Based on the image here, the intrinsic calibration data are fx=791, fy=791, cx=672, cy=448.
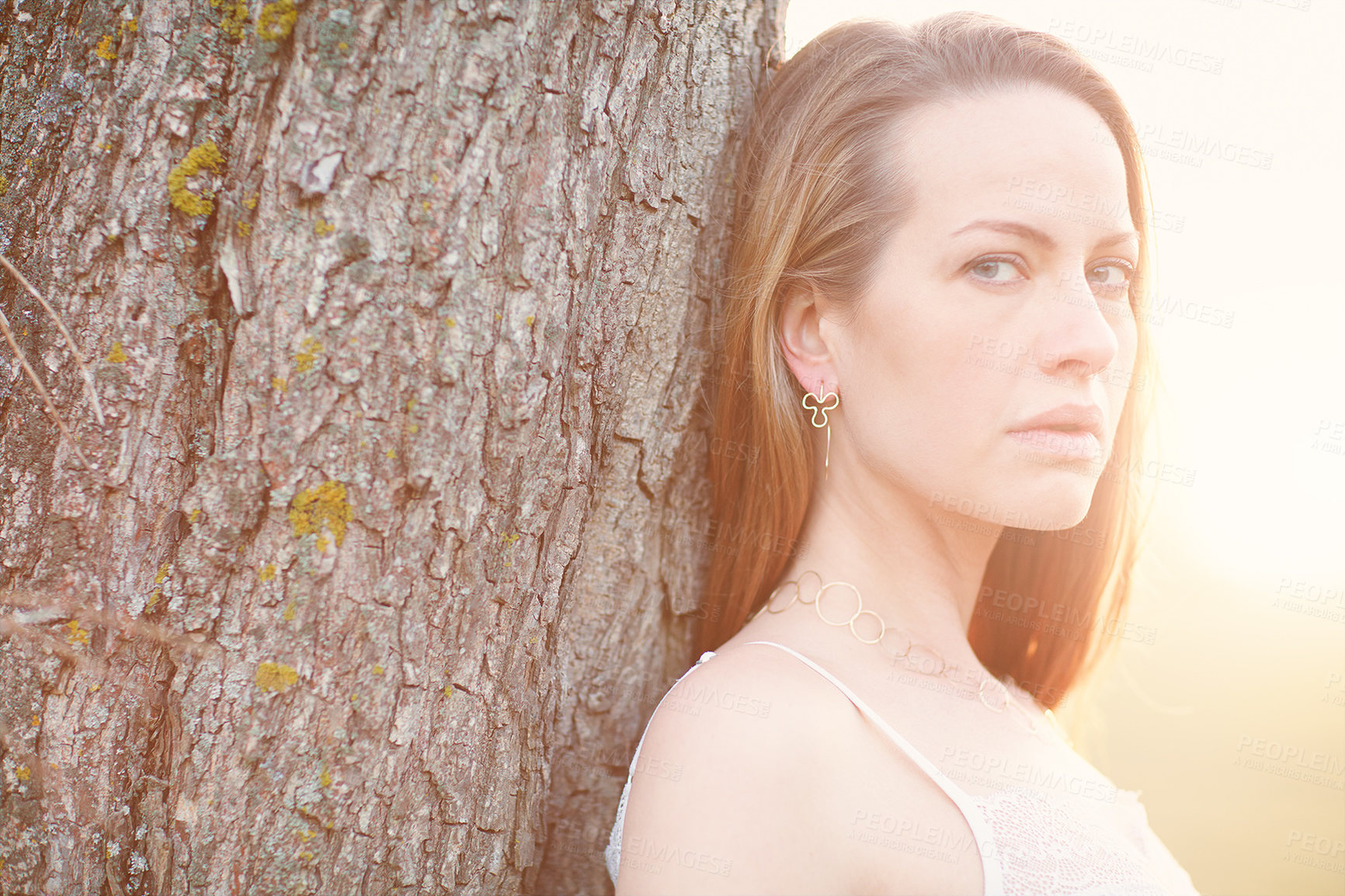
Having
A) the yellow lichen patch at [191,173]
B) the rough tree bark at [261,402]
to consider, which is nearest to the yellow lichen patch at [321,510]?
the rough tree bark at [261,402]

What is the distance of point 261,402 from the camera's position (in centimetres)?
115

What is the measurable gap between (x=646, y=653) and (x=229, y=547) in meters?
0.80

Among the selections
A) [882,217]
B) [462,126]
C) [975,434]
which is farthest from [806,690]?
[462,126]

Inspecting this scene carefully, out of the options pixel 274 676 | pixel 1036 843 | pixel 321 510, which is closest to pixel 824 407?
pixel 1036 843

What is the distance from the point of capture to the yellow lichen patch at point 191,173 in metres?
1.12

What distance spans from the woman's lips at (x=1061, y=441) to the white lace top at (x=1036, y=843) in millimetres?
574

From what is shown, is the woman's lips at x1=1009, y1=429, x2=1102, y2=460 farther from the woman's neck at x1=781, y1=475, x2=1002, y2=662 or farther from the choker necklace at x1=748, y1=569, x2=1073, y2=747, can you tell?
the choker necklace at x1=748, y1=569, x2=1073, y2=747

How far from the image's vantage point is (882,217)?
156 centimetres

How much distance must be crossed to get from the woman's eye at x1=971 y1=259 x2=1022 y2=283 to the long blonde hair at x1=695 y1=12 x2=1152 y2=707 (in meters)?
0.18

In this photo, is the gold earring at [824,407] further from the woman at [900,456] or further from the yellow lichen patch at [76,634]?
the yellow lichen patch at [76,634]

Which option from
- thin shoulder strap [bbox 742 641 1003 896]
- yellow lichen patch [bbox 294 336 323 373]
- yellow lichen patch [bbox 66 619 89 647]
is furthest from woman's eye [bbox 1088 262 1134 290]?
yellow lichen patch [bbox 66 619 89 647]

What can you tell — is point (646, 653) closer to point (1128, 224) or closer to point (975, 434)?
point (975, 434)

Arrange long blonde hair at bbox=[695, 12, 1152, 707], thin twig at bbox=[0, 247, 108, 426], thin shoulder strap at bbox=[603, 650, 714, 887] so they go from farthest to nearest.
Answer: long blonde hair at bbox=[695, 12, 1152, 707]
thin shoulder strap at bbox=[603, 650, 714, 887]
thin twig at bbox=[0, 247, 108, 426]

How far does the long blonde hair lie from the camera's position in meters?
1.60
